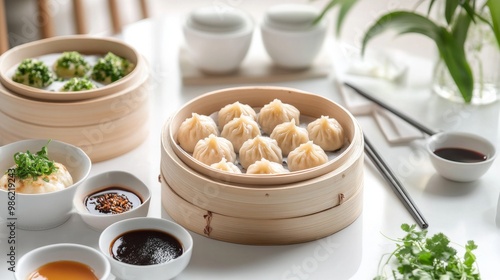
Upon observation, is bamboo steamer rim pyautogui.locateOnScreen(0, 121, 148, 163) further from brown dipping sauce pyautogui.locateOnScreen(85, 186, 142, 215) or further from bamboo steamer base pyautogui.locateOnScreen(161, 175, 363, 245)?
bamboo steamer base pyautogui.locateOnScreen(161, 175, 363, 245)

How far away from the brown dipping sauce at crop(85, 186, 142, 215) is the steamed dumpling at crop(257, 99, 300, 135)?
460 mm

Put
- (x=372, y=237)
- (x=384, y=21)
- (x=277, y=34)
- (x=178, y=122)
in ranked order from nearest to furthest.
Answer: (x=372, y=237) < (x=178, y=122) < (x=384, y=21) < (x=277, y=34)

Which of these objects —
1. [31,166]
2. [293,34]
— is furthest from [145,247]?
[293,34]

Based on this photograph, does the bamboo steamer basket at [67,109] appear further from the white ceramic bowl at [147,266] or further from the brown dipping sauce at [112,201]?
the white ceramic bowl at [147,266]

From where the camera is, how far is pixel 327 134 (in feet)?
7.55

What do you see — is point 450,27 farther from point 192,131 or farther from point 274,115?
point 192,131

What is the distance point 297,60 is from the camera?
10.2 feet

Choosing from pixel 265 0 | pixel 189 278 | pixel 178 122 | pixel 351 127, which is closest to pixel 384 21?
pixel 351 127

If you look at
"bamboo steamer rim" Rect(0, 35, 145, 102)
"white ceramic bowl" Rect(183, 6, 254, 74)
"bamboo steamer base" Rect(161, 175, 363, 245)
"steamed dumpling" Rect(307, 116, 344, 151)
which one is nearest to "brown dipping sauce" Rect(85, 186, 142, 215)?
"bamboo steamer base" Rect(161, 175, 363, 245)

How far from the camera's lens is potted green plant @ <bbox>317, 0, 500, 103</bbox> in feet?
9.05

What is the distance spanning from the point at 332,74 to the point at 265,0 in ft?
8.82

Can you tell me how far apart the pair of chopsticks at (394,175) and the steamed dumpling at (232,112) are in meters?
0.43

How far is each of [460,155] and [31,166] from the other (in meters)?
1.35

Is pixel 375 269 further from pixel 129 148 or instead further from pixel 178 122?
pixel 129 148
